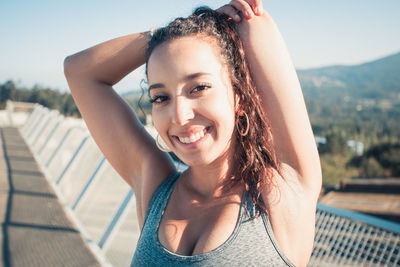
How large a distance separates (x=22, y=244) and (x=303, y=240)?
13.7 ft

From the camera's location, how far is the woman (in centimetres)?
115

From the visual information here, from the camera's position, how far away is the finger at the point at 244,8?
50.9 inches

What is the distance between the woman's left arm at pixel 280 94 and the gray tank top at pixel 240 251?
26 centimetres

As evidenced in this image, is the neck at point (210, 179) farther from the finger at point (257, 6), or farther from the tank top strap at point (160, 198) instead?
the finger at point (257, 6)

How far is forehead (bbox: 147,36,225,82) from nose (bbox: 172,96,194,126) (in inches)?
3.6

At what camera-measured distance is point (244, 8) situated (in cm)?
130

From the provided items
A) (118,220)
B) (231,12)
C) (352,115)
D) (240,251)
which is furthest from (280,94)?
(352,115)

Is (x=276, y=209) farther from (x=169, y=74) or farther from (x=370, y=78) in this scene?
(x=370, y=78)

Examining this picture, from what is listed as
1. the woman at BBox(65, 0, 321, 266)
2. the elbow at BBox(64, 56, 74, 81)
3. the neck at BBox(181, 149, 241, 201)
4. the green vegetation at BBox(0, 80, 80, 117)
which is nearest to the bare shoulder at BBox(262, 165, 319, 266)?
the woman at BBox(65, 0, 321, 266)

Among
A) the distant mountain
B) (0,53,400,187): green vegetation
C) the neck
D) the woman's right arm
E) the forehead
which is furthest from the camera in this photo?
the distant mountain

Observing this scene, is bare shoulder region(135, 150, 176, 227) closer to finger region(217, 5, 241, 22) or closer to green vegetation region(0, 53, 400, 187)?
green vegetation region(0, 53, 400, 187)

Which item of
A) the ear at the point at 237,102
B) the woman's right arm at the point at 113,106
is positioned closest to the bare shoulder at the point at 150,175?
the woman's right arm at the point at 113,106

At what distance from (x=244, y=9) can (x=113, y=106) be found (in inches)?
32.4

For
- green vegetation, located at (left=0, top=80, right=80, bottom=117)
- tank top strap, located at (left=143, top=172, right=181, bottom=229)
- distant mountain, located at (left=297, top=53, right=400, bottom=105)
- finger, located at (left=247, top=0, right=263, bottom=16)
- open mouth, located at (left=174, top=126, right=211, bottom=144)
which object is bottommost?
distant mountain, located at (left=297, top=53, right=400, bottom=105)
